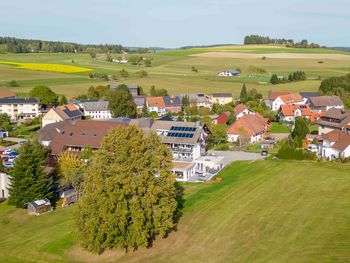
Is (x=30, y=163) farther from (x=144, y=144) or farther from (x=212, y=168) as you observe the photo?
(x=212, y=168)

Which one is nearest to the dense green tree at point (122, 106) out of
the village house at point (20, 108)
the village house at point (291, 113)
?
the village house at point (20, 108)

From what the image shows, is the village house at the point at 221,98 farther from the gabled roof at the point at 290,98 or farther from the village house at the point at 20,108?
the village house at the point at 20,108

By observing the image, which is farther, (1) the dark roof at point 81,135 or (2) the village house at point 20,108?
(2) the village house at point 20,108

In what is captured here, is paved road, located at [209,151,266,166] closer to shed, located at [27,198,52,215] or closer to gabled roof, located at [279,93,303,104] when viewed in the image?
shed, located at [27,198,52,215]

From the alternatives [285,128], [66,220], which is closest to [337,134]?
[285,128]

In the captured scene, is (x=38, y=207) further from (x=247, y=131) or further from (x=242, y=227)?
(x=247, y=131)

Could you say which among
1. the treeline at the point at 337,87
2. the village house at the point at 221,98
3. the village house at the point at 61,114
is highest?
the treeline at the point at 337,87

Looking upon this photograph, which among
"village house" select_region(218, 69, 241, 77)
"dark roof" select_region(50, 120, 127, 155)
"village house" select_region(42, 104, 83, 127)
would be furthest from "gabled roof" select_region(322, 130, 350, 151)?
"village house" select_region(218, 69, 241, 77)

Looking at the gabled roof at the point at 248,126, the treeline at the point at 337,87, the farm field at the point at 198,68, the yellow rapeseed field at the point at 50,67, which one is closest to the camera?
the gabled roof at the point at 248,126
